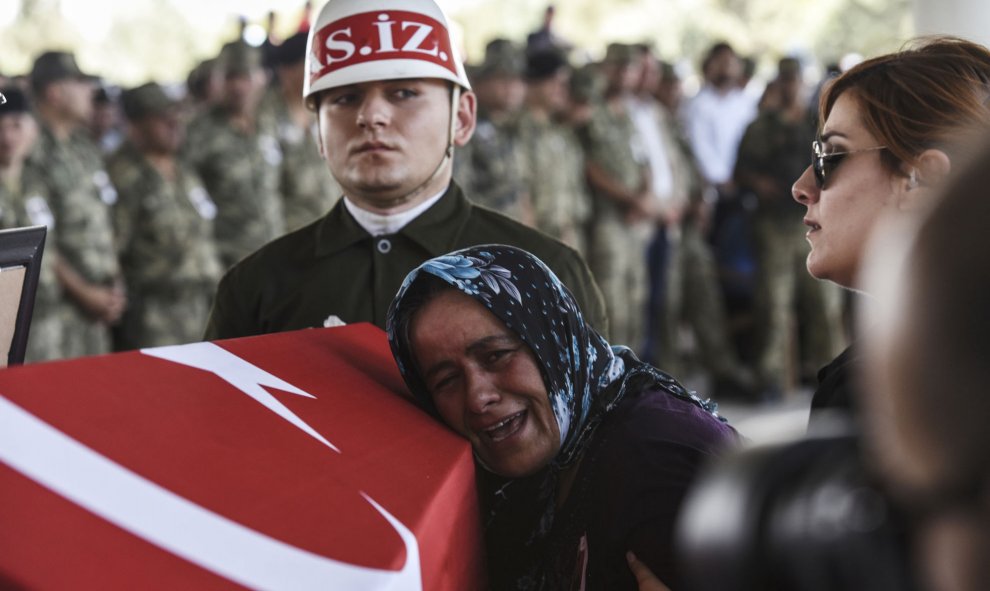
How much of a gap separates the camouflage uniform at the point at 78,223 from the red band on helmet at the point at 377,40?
4279 millimetres

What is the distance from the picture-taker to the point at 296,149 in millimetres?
8578

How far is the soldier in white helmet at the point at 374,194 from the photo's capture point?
10.5ft

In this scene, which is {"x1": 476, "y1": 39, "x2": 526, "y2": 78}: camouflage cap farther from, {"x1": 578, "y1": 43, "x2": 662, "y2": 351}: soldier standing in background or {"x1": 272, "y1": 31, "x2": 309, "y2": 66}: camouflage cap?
{"x1": 272, "y1": 31, "x2": 309, "y2": 66}: camouflage cap

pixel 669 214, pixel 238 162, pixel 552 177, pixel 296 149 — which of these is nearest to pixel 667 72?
pixel 669 214

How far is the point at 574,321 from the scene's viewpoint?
7.68 feet

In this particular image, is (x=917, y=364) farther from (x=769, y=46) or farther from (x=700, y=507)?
(x=769, y=46)

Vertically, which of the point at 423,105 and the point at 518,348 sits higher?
the point at 423,105

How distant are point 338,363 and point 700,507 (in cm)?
141

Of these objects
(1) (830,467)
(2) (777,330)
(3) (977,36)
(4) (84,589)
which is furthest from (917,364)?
(2) (777,330)

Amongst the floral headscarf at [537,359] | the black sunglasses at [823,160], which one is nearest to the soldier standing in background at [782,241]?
the black sunglasses at [823,160]

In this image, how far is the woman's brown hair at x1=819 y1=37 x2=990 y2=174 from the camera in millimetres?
2195

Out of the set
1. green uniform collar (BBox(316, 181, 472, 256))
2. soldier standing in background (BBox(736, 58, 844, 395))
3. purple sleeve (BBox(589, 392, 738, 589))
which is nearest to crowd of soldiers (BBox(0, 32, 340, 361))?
soldier standing in background (BBox(736, 58, 844, 395))

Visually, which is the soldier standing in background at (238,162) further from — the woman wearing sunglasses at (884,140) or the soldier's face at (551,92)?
the woman wearing sunglasses at (884,140)

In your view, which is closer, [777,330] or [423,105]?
[423,105]
